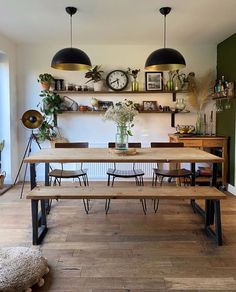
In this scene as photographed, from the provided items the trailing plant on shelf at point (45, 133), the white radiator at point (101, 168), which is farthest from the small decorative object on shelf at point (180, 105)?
the trailing plant on shelf at point (45, 133)

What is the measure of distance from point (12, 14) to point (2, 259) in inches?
109

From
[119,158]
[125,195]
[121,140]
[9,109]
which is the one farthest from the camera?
[9,109]

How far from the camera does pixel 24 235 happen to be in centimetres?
297

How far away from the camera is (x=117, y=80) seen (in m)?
5.09

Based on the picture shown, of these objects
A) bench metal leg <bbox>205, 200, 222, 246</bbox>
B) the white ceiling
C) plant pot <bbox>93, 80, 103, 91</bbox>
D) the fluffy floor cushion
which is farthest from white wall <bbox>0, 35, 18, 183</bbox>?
bench metal leg <bbox>205, 200, 222, 246</bbox>

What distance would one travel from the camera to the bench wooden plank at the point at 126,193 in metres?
2.75

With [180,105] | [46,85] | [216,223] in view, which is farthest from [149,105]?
[216,223]

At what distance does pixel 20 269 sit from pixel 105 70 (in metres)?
3.75

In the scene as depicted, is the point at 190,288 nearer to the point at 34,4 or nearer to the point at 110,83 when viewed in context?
the point at 34,4

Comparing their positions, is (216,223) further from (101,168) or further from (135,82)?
(135,82)

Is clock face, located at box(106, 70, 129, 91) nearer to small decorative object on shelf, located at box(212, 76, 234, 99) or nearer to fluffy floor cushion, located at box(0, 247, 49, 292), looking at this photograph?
small decorative object on shelf, located at box(212, 76, 234, 99)

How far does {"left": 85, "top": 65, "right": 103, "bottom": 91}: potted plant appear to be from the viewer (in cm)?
496

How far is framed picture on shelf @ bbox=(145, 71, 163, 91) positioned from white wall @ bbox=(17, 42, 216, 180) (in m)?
0.13

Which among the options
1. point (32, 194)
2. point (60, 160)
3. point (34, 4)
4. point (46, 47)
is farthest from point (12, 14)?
point (32, 194)
